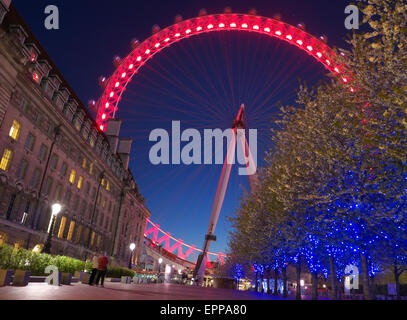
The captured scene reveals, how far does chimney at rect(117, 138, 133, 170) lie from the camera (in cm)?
7969

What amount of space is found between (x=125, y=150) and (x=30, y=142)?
143 feet

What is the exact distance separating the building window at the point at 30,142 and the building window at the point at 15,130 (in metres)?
1.84

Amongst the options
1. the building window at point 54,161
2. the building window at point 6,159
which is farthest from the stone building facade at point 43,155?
the building window at point 54,161

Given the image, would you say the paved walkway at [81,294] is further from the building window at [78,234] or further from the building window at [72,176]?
the building window at [78,234]

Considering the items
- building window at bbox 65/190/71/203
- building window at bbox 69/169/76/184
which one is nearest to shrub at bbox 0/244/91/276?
building window at bbox 65/190/71/203

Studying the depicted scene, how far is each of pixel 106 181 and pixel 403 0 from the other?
190 feet

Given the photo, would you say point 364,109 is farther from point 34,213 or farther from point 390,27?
point 34,213

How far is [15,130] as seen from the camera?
34.5 metres

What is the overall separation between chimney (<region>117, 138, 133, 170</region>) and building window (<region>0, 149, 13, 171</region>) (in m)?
45.0

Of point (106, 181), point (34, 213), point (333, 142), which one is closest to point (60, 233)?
point (34, 213)

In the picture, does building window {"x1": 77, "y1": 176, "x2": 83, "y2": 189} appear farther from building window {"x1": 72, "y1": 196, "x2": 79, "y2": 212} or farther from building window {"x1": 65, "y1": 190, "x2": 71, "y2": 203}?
building window {"x1": 65, "y1": 190, "x2": 71, "y2": 203}

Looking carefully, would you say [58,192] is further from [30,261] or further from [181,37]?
[181,37]

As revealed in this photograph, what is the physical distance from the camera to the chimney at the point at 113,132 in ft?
230

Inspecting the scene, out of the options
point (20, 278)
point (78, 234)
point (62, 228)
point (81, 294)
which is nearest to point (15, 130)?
point (62, 228)
